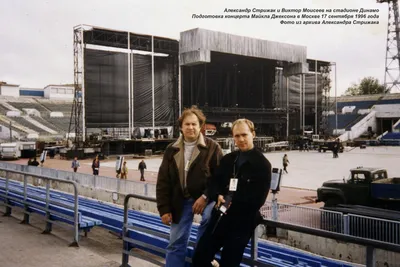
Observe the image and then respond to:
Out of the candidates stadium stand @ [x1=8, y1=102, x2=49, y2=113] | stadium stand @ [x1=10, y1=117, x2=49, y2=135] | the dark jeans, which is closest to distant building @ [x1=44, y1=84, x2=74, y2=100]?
stadium stand @ [x1=8, y1=102, x2=49, y2=113]

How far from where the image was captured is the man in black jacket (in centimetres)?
330

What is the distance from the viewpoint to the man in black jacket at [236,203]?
10.8ft

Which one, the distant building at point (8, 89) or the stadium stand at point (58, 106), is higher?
the distant building at point (8, 89)

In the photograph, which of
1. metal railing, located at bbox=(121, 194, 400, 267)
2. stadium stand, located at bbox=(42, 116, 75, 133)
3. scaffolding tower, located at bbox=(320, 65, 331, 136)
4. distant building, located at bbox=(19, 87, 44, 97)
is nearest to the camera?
metal railing, located at bbox=(121, 194, 400, 267)

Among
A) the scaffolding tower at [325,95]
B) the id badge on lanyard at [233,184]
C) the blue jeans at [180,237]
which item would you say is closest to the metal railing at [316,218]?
the blue jeans at [180,237]

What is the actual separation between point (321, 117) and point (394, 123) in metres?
14.7

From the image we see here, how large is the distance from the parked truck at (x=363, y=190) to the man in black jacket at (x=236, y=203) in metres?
10.3

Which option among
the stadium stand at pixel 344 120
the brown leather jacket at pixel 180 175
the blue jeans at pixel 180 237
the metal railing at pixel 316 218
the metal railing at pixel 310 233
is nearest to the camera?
the metal railing at pixel 310 233

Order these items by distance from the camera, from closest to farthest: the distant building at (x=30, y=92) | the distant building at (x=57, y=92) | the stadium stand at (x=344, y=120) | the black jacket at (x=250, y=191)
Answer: the black jacket at (x=250, y=191) → the stadium stand at (x=344, y=120) → the distant building at (x=57, y=92) → the distant building at (x=30, y=92)

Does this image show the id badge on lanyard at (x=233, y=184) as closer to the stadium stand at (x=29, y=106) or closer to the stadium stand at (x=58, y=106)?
the stadium stand at (x=29, y=106)

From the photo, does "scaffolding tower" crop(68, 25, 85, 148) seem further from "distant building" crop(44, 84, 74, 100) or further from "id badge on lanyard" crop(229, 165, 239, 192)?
"distant building" crop(44, 84, 74, 100)

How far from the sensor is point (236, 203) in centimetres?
332

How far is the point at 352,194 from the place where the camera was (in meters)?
13.1

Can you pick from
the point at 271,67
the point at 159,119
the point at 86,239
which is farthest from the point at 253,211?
the point at 271,67
